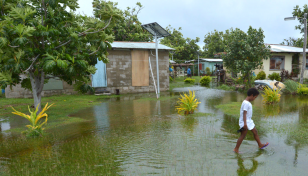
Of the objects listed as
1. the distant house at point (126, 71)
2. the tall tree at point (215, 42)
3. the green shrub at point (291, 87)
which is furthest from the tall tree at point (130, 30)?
the tall tree at point (215, 42)

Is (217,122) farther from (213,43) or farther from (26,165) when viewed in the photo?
(213,43)

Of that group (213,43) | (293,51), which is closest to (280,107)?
(293,51)

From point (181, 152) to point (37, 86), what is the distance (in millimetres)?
6686

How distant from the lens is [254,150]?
15.7 feet

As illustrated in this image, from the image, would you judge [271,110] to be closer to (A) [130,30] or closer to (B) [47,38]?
(B) [47,38]

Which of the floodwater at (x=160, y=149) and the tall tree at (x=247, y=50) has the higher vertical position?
the tall tree at (x=247, y=50)

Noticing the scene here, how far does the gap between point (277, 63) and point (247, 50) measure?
8.54 m

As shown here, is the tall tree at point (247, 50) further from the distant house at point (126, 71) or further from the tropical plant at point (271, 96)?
the tropical plant at point (271, 96)

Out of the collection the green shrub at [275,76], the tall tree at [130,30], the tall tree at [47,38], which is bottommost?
the green shrub at [275,76]

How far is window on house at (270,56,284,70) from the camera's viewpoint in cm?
2167

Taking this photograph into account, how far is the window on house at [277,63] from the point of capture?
21.7 meters

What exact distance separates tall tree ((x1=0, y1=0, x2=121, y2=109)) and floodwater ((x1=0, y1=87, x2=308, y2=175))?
203cm

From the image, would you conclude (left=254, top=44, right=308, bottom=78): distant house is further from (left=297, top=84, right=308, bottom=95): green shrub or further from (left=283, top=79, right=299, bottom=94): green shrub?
(left=297, top=84, right=308, bottom=95): green shrub

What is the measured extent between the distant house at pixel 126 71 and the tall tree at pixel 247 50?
503 cm
